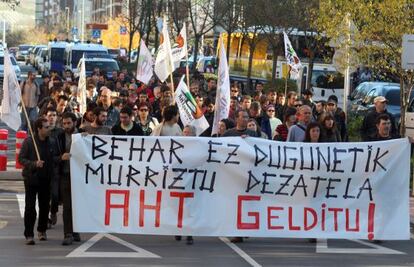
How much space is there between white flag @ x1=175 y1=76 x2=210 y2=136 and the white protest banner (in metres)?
3.17

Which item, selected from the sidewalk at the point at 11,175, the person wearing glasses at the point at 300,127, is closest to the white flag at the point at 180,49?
the sidewalk at the point at 11,175

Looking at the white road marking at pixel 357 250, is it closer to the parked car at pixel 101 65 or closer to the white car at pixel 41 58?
the parked car at pixel 101 65

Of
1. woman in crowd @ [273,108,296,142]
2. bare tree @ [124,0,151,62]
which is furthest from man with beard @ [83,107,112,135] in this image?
bare tree @ [124,0,151,62]

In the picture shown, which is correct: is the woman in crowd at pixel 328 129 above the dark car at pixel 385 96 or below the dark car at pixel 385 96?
above

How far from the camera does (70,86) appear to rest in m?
27.3

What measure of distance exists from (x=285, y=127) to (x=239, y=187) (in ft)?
13.3

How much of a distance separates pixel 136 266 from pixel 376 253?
2.90 m

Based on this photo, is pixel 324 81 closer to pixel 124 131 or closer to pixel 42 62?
pixel 42 62

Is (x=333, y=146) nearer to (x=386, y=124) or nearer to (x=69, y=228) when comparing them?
(x=386, y=124)

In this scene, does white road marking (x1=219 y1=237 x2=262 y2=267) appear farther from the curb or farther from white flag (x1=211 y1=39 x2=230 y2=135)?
the curb

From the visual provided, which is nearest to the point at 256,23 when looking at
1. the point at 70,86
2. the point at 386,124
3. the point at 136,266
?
the point at 70,86

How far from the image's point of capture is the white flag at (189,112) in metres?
17.2

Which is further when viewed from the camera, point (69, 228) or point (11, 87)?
point (11, 87)

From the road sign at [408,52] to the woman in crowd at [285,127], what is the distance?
2287 millimetres
